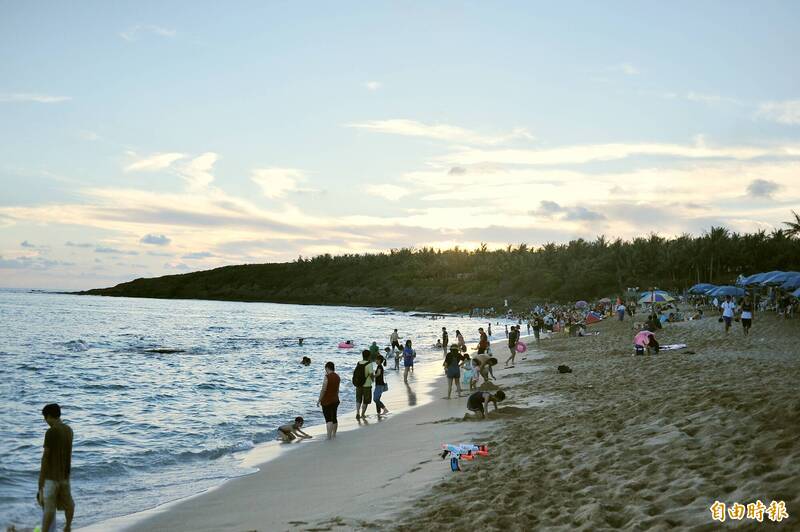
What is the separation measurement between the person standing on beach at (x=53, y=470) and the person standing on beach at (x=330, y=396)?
5644 millimetres

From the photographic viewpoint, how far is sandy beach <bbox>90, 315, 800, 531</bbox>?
5.71m

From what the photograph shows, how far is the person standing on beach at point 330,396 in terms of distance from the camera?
40.0 feet

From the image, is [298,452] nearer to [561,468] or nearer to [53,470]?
[53,470]

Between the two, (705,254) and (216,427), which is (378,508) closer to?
(216,427)

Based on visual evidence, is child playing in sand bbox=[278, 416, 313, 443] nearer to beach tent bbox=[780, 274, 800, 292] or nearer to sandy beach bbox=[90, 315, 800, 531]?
sandy beach bbox=[90, 315, 800, 531]

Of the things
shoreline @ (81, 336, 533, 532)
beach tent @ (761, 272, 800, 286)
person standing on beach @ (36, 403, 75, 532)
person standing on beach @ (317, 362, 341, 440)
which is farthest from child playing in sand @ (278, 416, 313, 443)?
beach tent @ (761, 272, 800, 286)

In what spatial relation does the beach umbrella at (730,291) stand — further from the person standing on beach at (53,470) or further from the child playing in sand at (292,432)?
the person standing on beach at (53,470)

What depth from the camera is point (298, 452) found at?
11.7 metres

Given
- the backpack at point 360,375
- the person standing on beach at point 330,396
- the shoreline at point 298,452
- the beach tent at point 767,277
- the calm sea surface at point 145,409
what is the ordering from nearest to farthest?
the shoreline at point 298,452 → the calm sea surface at point 145,409 → the person standing on beach at point 330,396 → the backpack at point 360,375 → the beach tent at point 767,277

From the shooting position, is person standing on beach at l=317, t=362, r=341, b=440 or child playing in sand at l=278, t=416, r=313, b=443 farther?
child playing in sand at l=278, t=416, r=313, b=443

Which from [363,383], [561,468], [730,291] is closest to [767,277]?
[730,291]

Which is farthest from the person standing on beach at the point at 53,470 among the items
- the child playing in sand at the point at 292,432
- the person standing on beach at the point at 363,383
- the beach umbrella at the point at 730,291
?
the beach umbrella at the point at 730,291

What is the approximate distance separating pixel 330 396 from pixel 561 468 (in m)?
6.13

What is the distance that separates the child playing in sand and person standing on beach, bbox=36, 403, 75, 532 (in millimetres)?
6117
